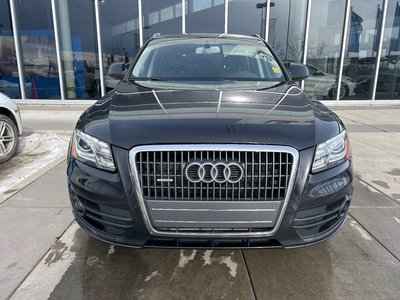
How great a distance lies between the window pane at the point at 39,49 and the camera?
10.5m

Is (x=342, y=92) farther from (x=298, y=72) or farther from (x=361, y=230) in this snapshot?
(x=361, y=230)

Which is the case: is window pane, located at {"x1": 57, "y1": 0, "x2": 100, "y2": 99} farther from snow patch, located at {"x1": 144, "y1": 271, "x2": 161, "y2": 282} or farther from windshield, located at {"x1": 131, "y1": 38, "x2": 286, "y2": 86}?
snow patch, located at {"x1": 144, "y1": 271, "x2": 161, "y2": 282}

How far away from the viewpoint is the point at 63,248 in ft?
9.50

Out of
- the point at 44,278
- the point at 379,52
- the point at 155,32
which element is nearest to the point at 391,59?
the point at 379,52

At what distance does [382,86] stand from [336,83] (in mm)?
1683

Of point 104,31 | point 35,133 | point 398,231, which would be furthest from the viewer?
point 104,31

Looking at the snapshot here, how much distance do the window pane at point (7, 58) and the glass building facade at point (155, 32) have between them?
0.03 meters

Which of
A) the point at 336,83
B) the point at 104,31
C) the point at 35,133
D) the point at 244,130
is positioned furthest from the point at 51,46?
the point at 244,130

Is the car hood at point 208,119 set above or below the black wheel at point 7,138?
above

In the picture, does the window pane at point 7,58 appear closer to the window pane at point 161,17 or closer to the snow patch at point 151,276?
the window pane at point 161,17

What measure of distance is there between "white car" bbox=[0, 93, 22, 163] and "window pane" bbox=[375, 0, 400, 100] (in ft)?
36.1

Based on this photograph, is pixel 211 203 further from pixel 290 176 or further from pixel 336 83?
pixel 336 83

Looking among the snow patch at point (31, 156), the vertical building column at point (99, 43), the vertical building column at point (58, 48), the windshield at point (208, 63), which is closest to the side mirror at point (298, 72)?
the windshield at point (208, 63)

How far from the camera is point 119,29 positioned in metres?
10.6
